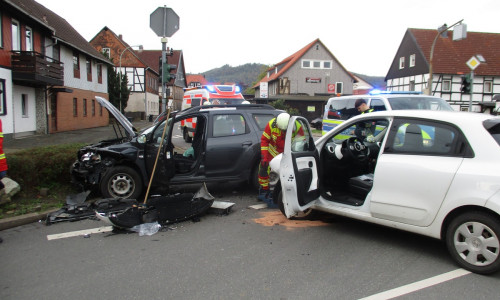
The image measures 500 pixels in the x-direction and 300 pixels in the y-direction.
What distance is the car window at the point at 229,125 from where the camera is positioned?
705 centimetres

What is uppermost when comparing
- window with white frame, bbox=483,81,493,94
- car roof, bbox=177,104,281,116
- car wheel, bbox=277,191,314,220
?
window with white frame, bbox=483,81,493,94

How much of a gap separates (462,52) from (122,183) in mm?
40199

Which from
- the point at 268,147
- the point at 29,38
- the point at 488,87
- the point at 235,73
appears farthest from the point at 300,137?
the point at 235,73

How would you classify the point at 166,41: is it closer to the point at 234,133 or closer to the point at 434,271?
the point at 234,133

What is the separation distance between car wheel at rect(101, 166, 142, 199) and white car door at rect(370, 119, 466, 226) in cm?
402

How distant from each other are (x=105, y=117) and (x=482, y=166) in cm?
3458

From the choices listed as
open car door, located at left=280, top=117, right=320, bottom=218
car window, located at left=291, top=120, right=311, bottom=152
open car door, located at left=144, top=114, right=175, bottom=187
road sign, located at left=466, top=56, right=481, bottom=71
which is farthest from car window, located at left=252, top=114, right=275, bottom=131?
road sign, located at left=466, top=56, right=481, bottom=71

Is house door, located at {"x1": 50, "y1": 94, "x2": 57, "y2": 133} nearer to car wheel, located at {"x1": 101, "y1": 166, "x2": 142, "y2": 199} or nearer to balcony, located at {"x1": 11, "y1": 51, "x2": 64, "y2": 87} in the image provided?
balcony, located at {"x1": 11, "y1": 51, "x2": 64, "y2": 87}

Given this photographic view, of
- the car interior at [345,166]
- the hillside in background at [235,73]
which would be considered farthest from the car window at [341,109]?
the hillside in background at [235,73]

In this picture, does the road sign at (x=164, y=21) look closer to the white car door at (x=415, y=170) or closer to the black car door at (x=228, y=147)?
the black car door at (x=228, y=147)

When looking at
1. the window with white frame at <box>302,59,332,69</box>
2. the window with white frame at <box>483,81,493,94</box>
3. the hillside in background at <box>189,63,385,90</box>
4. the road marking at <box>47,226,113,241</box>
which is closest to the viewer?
the road marking at <box>47,226,113,241</box>

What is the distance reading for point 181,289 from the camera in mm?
3457

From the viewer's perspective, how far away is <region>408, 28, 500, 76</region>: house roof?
36.1 meters

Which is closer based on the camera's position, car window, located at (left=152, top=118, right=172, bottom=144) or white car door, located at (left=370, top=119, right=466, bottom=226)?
white car door, located at (left=370, top=119, right=466, bottom=226)
